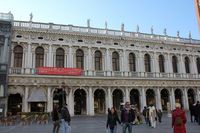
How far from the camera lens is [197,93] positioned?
34594mm

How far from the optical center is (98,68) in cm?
3000

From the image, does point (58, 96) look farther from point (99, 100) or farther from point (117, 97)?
point (117, 97)

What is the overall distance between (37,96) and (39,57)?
4.84 metres

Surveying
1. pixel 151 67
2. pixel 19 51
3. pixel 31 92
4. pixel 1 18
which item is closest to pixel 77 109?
pixel 31 92

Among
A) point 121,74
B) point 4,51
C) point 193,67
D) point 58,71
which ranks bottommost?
point 121,74

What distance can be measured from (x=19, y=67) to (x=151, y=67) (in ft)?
57.9

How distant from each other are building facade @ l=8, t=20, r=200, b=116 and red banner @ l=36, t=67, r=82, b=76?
0.48 m

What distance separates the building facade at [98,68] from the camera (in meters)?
26.6

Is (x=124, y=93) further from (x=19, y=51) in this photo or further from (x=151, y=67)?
(x=19, y=51)

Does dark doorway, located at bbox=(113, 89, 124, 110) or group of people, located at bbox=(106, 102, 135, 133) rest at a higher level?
dark doorway, located at bbox=(113, 89, 124, 110)

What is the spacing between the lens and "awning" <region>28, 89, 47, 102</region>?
25.6 m

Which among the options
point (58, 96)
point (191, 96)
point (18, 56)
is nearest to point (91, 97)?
point (58, 96)

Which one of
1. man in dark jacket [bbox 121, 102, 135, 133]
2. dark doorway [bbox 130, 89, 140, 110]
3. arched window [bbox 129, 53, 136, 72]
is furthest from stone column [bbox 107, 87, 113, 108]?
man in dark jacket [bbox 121, 102, 135, 133]

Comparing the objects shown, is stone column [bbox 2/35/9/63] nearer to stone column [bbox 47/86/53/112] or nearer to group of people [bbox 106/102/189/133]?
stone column [bbox 47/86/53/112]
